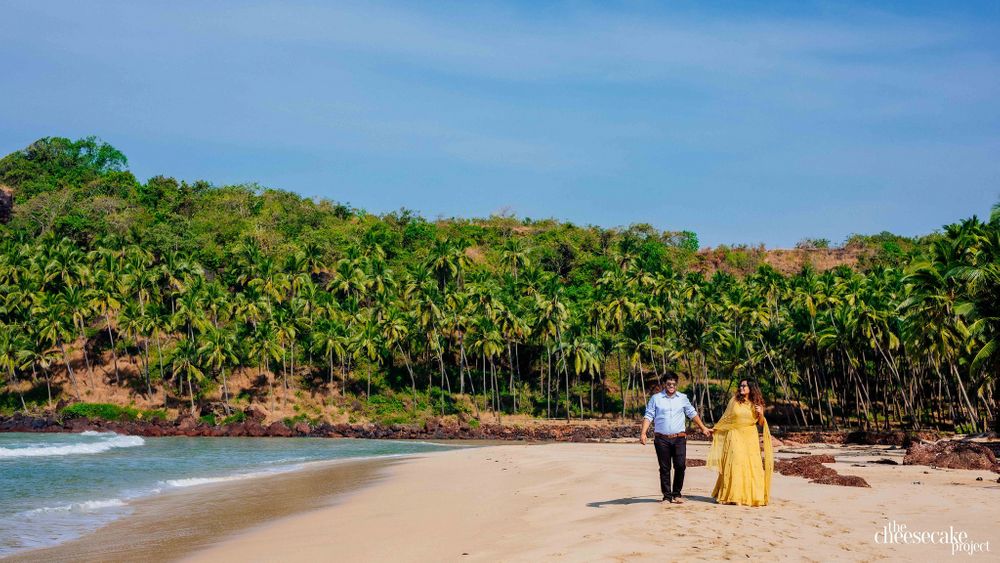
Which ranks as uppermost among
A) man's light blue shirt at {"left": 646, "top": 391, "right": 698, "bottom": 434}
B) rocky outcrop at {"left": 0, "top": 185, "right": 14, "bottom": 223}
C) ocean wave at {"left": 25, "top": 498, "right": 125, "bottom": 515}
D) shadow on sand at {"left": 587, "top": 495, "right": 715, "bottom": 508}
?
rocky outcrop at {"left": 0, "top": 185, "right": 14, "bottom": 223}

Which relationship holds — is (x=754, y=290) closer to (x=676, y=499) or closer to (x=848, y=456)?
(x=848, y=456)

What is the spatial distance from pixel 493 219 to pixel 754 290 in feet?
182

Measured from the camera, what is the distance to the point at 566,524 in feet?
36.0

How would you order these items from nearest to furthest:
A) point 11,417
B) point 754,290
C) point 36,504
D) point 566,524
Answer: point 566,524
point 36,504
point 11,417
point 754,290

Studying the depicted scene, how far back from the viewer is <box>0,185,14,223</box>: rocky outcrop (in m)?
94.4

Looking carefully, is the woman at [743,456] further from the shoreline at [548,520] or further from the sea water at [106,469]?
the sea water at [106,469]

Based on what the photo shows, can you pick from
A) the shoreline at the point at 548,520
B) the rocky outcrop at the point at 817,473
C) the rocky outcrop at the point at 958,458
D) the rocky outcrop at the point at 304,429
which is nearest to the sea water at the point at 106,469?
the shoreline at the point at 548,520

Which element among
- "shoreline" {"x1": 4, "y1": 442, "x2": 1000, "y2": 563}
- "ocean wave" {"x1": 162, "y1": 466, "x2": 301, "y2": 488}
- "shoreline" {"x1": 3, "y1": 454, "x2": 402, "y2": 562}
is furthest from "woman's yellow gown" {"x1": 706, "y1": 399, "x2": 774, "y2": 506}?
"ocean wave" {"x1": 162, "y1": 466, "x2": 301, "y2": 488}

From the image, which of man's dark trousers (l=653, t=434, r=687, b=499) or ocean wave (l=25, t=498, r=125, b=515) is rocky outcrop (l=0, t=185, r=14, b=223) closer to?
ocean wave (l=25, t=498, r=125, b=515)

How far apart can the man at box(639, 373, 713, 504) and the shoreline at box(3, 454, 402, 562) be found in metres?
7.17

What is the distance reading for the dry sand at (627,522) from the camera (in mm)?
8889

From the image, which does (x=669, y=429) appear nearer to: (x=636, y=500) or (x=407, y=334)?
(x=636, y=500)

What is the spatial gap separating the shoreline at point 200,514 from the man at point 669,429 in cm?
717

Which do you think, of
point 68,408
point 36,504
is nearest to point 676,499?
point 36,504
